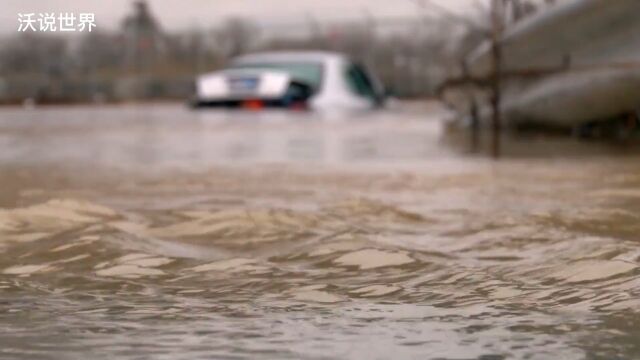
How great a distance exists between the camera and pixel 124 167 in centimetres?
531

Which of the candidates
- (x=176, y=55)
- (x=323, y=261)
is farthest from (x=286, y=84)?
(x=176, y=55)

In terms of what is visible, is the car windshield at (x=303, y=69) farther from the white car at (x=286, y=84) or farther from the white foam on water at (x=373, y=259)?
the white foam on water at (x=373, y=259)

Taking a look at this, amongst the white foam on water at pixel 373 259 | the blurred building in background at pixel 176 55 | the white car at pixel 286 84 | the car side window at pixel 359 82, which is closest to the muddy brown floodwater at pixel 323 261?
the white foam on water at pixel 373 259

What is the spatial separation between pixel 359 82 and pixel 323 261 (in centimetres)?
890

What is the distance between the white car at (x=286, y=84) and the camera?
424 inches

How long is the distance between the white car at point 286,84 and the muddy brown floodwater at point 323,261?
5.47 m

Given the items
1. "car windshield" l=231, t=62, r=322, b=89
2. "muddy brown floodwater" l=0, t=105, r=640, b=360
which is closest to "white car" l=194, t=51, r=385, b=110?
"car windshield" l=231, t=62, r=322, b=89

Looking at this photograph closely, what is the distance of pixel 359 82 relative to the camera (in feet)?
38.1

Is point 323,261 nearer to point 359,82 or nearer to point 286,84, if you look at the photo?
point 286,84

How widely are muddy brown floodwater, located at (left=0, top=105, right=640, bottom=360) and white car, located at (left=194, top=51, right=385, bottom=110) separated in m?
5.47

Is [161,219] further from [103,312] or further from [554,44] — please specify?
[554,44]

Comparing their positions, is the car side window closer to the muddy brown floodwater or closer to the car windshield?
the car windshield

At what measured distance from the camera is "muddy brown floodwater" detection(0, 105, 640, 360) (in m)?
2.04

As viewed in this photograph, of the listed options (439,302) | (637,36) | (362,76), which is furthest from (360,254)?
(362,76)
